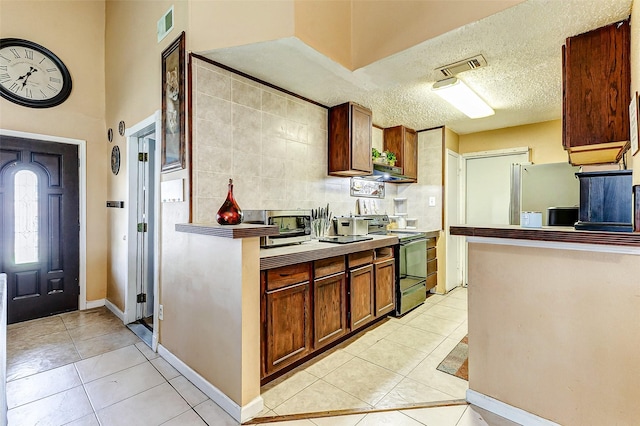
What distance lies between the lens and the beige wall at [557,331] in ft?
4.53

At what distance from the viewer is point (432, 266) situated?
408 centimetres

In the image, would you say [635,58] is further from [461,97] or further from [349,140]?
[349,140]

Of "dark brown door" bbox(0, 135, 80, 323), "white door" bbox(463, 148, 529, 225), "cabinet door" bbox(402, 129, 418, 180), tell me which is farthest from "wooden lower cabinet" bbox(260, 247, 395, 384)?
"dark brown door" bbox(0, 135, 80, 323)

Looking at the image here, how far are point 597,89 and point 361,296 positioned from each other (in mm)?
2306

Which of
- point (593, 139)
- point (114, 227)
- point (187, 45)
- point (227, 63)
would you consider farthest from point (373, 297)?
point (114, 227)

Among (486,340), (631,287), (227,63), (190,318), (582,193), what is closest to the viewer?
(631,287)

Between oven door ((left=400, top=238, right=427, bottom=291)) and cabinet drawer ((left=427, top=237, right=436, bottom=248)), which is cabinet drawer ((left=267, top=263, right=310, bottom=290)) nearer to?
oven door ((left=400, top=238, right=427, bottom=291))

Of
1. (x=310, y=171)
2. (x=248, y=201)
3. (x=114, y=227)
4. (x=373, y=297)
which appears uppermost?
(x=310, y=171)

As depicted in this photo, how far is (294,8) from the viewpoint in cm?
192

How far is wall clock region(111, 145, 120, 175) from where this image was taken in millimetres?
3365

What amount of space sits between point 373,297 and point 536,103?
2.80m

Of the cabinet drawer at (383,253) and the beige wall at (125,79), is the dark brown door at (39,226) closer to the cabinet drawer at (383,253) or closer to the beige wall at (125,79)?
the beige wall at (125,79)

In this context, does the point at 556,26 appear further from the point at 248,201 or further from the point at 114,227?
the point at 114,227

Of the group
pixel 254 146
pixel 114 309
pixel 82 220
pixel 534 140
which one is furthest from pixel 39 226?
pixel 534 140
